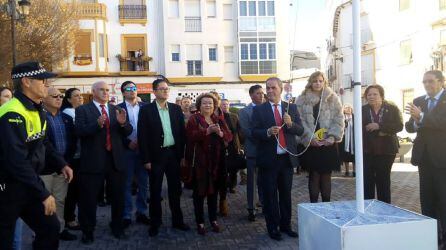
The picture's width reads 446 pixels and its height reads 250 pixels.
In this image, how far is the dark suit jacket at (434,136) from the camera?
4926 millimetres

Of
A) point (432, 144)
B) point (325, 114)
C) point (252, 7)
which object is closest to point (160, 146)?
point (325, 114)

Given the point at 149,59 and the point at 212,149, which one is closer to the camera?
the point at 212,149

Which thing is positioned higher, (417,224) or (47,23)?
(47,23)

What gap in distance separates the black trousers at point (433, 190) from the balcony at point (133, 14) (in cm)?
2987

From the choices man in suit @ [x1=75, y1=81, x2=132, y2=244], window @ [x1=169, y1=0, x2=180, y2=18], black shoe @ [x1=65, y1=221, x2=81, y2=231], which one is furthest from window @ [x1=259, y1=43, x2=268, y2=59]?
man in suit @ [x1=75, y1=81, x2=132, y2=244]

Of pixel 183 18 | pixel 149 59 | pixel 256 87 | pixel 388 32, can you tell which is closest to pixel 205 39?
pixel 183 18

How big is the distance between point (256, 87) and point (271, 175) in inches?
80.6

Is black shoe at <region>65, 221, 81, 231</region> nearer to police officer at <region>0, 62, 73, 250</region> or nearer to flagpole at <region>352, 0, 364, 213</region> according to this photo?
police officer at <region>0, 62, 73, 250</region>

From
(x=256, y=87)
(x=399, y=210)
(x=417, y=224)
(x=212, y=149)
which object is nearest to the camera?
(x=417, y=224)

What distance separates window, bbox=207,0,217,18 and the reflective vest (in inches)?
1223

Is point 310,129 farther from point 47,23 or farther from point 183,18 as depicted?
point 183,18

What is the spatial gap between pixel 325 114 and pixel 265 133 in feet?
3.16

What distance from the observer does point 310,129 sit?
6.06m

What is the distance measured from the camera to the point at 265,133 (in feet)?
18.7
